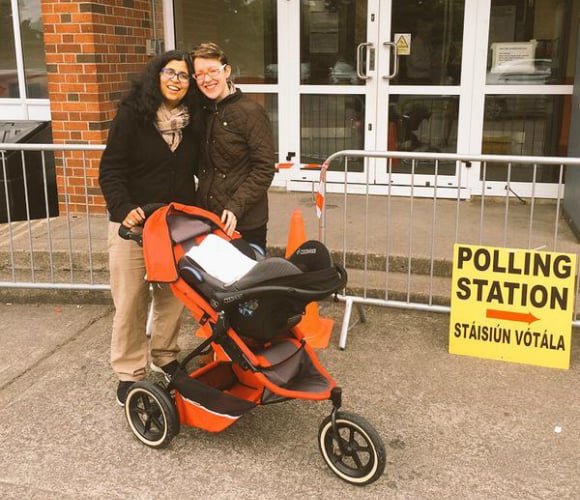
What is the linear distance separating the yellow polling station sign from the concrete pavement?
10cm

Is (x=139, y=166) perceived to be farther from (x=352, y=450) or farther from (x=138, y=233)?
(x=352, y=450)

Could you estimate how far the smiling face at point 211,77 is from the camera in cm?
348

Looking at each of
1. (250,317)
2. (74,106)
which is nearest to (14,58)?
(74,106)

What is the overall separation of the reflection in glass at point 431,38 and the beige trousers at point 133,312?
4.36m

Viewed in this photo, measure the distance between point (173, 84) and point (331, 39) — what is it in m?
4.25

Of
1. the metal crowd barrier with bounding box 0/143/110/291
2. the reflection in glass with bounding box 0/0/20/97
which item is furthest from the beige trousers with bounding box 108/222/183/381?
the reflection in glass with bounding box 0/0/20/97

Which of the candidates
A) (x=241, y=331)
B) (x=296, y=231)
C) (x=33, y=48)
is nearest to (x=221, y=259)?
(x=241, y=331)

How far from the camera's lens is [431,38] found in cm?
704

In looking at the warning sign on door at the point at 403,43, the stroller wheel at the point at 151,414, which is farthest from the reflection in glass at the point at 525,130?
the stroller wheel at the point at 151,414

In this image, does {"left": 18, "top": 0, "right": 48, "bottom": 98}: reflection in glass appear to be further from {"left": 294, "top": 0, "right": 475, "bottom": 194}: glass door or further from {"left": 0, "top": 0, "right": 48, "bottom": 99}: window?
{"left": 294, "top": 0, "right": 475, "bottom": 194}: glass door

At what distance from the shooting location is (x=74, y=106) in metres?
6.57

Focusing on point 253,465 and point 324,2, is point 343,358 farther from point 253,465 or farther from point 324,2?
point 324,2

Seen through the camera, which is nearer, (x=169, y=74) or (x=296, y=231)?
(x=169, y=74)

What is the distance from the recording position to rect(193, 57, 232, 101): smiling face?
348 centimetres
